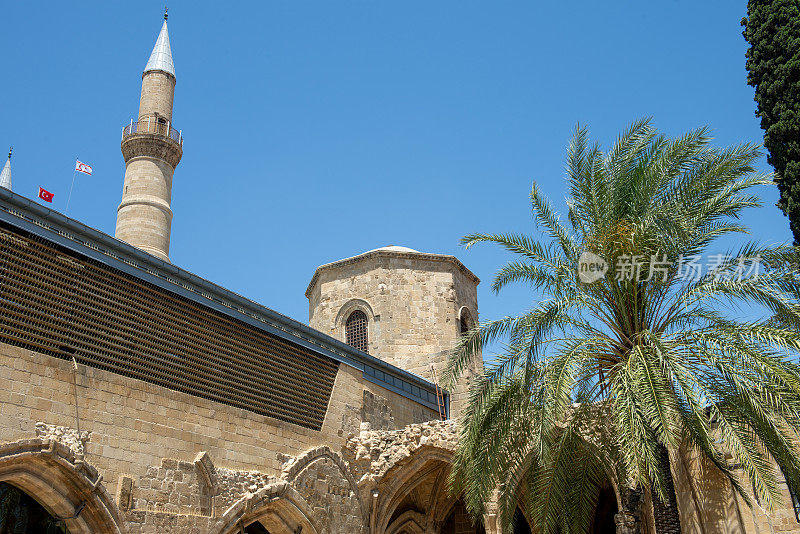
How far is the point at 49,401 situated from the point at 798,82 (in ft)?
42.4

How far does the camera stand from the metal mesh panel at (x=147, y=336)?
9758 mm

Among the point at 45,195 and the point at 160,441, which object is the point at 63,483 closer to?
the point at 160,441

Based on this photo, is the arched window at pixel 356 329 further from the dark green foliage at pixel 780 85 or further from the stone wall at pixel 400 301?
the dark green foliage at pixel 780 85

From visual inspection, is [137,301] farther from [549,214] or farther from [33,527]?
[549,214]

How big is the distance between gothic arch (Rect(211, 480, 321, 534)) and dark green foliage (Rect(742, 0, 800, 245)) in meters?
10.00

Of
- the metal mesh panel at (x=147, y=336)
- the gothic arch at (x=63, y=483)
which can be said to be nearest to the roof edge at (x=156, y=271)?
the metal mesh panel at (x=147, y=336)

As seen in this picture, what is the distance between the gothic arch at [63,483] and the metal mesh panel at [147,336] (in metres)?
1.41

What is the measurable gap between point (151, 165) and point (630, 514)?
52.0ft

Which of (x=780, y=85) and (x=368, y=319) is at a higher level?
(x=368, y=319)

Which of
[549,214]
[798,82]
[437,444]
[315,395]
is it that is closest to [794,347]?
[549,214]

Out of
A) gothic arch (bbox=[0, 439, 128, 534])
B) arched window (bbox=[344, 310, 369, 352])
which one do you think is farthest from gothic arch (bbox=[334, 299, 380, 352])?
gothic arch (bbox=[0, 439, 128, 534])

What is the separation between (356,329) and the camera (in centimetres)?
2081

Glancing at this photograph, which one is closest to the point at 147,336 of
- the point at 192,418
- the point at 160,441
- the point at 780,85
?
the point at 192,418

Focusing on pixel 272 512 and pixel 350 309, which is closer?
pixel 272 512
